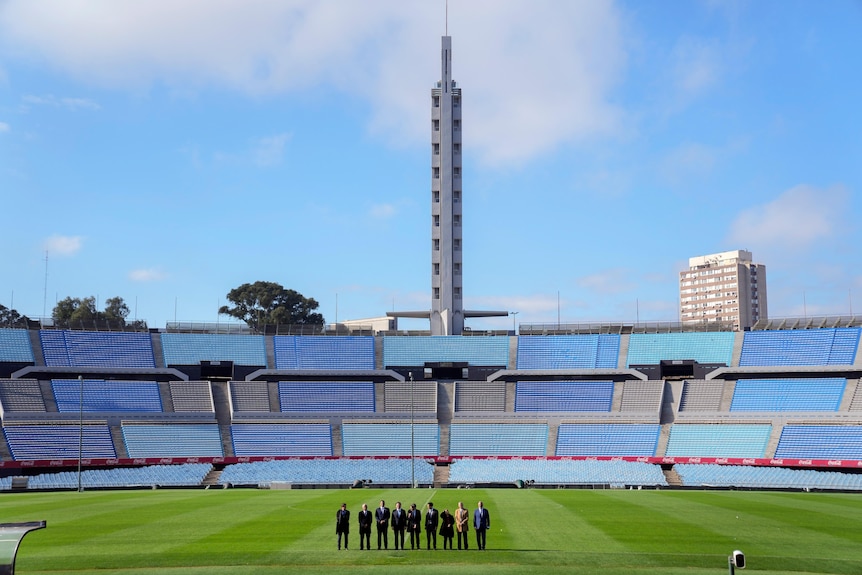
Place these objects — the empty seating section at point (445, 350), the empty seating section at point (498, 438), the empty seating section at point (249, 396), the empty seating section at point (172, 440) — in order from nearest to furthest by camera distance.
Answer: the empty seating section at point (172, 440), the empty seating section at point (498, 438), the empty seating section at point (249, 396), the empty seating section at point (445, 350)

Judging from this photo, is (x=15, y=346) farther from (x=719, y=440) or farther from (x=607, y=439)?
(x=719, y=440)

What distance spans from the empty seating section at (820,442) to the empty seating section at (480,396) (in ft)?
88.7

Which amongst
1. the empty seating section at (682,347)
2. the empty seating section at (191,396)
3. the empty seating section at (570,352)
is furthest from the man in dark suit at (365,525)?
the empty seating section at (682,347)

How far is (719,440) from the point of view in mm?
73688

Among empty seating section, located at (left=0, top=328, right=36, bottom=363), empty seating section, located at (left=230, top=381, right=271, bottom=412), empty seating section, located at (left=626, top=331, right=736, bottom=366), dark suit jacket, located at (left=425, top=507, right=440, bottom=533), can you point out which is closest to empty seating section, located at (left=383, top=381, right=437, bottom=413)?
empty seating section, located at (left=230, top=381, right=271, bottom=412)

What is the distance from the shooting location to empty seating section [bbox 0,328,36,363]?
80.1 m

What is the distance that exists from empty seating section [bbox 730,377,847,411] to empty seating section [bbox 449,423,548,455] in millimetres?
19148

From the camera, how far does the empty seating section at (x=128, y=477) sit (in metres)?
60.2

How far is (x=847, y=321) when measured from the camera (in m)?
83.5

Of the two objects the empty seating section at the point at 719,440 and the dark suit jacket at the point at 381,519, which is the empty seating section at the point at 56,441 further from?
the empty seating section at the point at 719,440

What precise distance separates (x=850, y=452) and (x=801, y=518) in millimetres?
35875

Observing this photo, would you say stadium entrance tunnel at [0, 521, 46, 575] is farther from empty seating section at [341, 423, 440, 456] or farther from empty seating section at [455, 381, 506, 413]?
empty seating section at [455, 381, 506, 413]

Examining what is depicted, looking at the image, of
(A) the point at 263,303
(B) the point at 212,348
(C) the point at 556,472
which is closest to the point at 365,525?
(C) the point at 556,472

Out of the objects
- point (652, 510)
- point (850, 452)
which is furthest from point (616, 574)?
point (850, 452)
